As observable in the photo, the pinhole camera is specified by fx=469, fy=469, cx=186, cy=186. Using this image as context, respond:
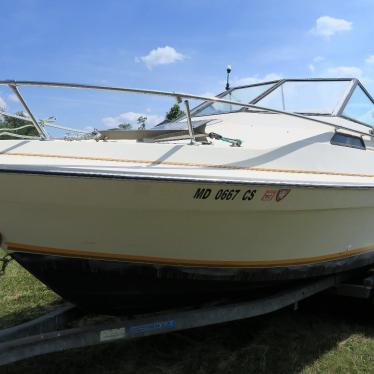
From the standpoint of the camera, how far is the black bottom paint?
2.97 m

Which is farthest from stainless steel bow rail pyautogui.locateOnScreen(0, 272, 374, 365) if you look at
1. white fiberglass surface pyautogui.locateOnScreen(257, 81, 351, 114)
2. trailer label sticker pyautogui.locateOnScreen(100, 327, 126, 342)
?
white fiberglass surface pyautogui.locateOnScreen(257, 81, 351, 114)

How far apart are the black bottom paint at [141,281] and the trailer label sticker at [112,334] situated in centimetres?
24

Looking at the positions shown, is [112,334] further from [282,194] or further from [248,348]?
[282,194]

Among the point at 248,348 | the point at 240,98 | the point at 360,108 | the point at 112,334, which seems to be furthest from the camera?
the point at 240,98

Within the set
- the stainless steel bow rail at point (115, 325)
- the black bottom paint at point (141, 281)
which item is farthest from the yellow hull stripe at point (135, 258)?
the stainless steel bow rail at point (115, 325)

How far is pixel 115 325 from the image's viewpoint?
119 inches

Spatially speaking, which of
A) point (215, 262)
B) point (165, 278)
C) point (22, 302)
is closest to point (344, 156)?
point (215, 262)

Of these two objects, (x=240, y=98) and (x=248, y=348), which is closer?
(x=248, y=348)

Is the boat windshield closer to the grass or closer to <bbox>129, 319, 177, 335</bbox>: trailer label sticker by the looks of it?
the grass

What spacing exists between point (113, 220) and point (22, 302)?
2366mm

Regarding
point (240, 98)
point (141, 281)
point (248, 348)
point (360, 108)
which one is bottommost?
point (248, 348)

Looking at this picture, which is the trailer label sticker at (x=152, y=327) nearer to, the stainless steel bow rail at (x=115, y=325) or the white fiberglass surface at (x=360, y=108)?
the stainless steel bow rail at (x=115, y=325)

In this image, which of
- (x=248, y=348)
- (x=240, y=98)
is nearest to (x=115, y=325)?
(x=248, y=348)

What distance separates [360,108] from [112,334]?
3.46 m
